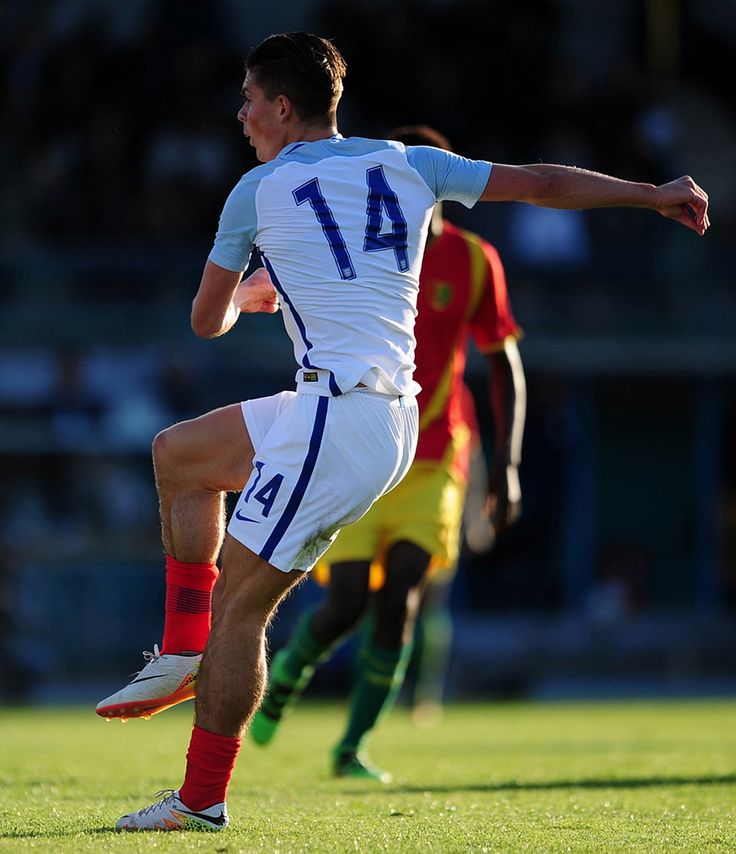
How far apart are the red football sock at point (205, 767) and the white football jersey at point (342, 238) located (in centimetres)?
103

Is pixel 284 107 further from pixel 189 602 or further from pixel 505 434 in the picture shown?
pixel 505 434

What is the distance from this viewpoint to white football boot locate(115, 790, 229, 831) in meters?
4.73

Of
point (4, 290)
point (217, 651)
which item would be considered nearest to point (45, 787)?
point (217, 651)

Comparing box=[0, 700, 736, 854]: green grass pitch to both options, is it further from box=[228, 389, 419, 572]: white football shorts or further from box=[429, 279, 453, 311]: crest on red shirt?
box=[429, 279, 453, 311]: crest on red shirt

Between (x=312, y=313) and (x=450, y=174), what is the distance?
23.1 inches

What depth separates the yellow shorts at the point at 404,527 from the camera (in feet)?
24.4

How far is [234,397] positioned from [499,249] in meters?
3.21

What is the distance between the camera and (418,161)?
16.2 ft

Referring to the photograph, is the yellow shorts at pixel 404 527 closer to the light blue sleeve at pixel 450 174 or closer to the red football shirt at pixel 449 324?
the red football shirt at pixel 449 324

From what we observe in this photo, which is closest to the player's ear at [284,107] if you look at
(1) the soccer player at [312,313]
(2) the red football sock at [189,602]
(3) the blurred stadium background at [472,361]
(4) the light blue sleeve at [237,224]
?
(1) the soccer player at [312,313]

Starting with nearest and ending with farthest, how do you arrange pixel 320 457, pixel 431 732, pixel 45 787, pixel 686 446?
pixel 320 457
pixel 45 787
pixel 431 732
pixel 686 446

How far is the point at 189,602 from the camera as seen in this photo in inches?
204

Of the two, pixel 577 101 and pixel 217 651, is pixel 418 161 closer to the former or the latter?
pixel 217 651

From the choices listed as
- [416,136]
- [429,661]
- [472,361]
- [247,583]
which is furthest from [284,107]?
[472,361]
